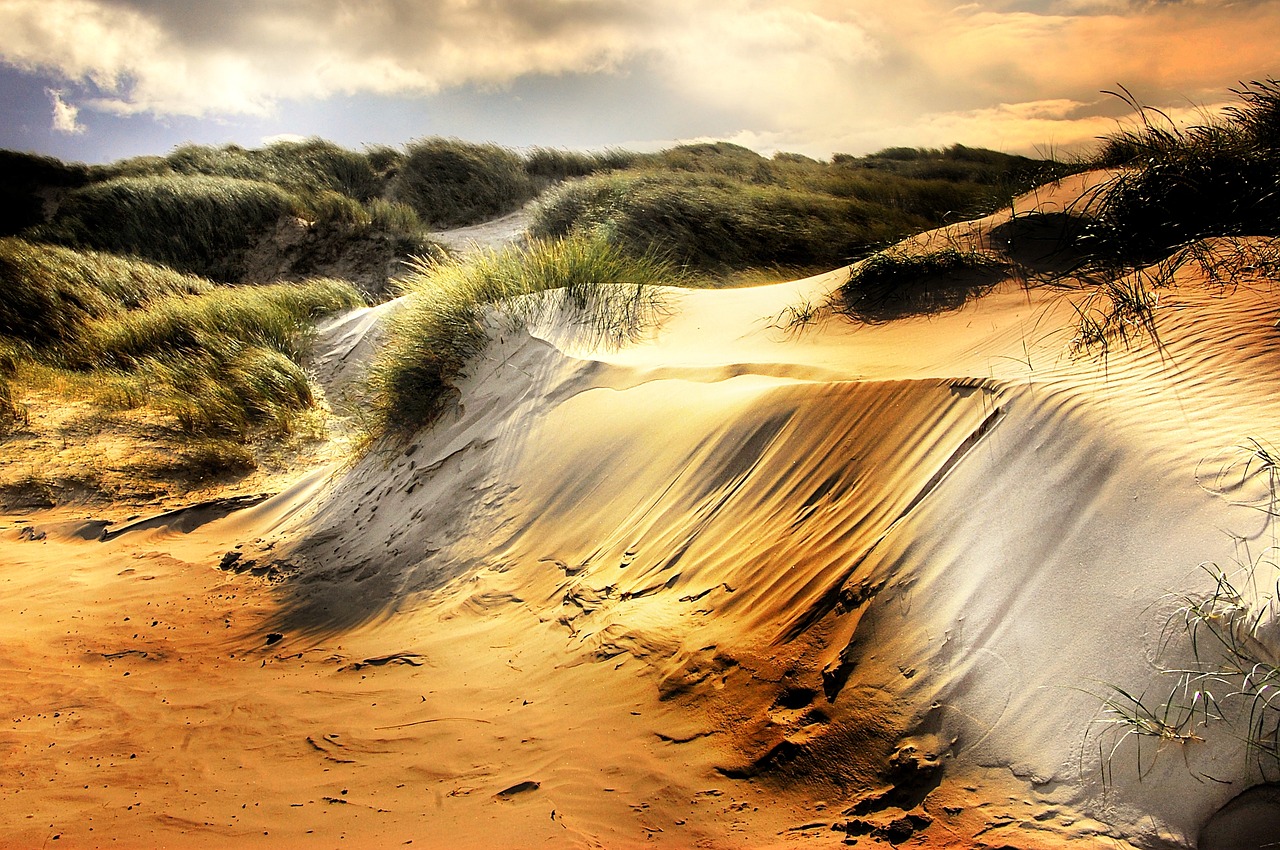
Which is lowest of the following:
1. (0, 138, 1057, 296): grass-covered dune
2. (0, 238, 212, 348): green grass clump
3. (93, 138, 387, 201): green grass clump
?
(0, 238, 212, 348): green grass clump

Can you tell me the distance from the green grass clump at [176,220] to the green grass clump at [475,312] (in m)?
9.78

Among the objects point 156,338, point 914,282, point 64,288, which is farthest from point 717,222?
point 64,288

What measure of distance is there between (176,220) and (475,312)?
1149 centimetres

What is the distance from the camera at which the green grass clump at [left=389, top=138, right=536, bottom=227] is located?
18.1 m

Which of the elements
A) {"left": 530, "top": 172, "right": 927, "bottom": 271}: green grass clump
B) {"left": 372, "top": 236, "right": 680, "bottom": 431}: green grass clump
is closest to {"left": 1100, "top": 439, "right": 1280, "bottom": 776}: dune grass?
{"left": 372, "top": 236, "right": 680, "bottom": 431}: green grass clump

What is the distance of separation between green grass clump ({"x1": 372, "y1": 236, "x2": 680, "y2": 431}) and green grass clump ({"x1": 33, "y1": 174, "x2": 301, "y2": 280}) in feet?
32.1

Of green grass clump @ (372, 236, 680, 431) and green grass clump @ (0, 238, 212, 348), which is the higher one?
green grass clump @ (0, 238, 212, 348)

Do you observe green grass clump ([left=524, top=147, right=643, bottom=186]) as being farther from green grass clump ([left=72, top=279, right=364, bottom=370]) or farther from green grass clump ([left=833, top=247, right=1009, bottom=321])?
green grass clump ([left=833, top=247, right=1009, bottom=321])

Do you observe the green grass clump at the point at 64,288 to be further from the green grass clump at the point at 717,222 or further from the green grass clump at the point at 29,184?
the green grass clump at the point at 717,222

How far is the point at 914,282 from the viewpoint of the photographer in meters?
5.73

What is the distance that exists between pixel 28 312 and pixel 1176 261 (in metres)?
13.3

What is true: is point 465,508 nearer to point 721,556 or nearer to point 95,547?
point 721,556

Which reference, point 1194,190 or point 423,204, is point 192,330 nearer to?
point 423,204

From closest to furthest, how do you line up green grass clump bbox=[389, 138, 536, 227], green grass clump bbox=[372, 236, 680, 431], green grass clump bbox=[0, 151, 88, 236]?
green grass clump bbox=[372, 236, 680, 431] < green grass clump bbox=[0, 151, 88, 236] < green grass clump bbox=[389, 138, 536, 227]
